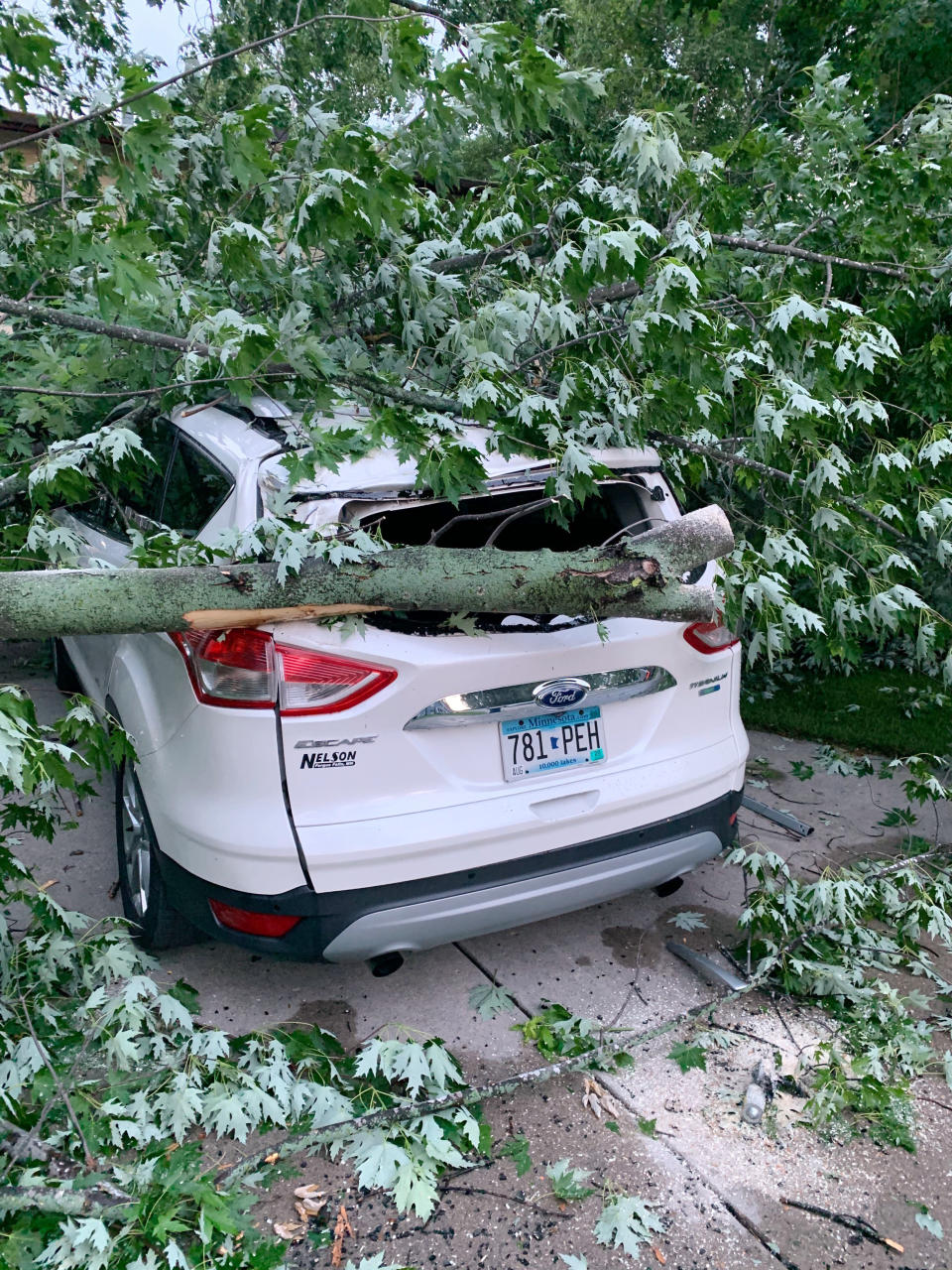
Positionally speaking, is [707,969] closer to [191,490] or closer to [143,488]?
[191,490]

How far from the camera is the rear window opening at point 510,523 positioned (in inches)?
112

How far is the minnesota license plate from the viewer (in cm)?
289

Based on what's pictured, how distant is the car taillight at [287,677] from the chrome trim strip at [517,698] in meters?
0.18

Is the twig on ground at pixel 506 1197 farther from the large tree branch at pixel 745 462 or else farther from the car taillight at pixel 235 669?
the large tree branch at pixel 745 462

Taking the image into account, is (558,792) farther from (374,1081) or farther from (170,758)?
(170,758)

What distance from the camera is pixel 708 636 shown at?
330cm

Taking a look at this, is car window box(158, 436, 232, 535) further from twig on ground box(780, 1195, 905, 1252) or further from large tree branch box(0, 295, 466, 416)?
twig on ground box(780, 1195, 905, 1252)

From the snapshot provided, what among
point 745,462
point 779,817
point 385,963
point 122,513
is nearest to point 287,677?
point 385,963

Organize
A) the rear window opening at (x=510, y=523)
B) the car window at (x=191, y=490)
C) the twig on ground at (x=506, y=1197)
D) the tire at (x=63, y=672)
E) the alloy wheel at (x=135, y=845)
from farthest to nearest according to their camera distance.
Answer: the tire at (x=63, y=672), the alloy wheel at (x=135, y=845), the car window at (x=191, y=490), the rear window opening at (x=510, y=523), the twig on ground at (x=506, y=1197)

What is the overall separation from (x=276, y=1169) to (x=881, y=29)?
34.6ft

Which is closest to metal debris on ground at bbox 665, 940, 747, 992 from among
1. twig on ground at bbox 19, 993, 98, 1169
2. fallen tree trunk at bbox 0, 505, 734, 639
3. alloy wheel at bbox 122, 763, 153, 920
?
fallen tree trunk at bbox 0, 505, 734, 639

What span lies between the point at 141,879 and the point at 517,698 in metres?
1.60

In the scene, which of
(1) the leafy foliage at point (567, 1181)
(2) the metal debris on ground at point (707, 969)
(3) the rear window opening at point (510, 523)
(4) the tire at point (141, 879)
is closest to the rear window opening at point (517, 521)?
(3) the rear window opening at point (510, 523)

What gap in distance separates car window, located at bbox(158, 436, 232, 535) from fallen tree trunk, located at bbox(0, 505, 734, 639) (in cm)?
50
